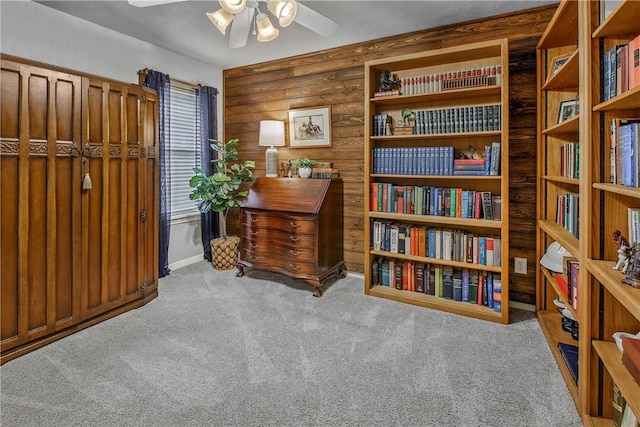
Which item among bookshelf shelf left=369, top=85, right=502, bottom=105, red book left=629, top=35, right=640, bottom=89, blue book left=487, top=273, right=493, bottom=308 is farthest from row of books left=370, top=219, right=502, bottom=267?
red book left=629, top=35, right=640, bottom=89

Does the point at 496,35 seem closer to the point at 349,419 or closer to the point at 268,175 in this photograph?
the point at 268,175

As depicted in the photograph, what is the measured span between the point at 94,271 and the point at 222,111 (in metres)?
2.65

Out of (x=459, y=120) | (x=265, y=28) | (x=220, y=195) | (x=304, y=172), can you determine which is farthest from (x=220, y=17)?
(x=220, y=195)

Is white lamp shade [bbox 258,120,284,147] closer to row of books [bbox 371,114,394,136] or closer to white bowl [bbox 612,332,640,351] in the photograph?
row of books [bbox 371,114,394,136]

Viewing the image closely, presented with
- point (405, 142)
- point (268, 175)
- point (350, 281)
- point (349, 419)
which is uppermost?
point (405, 142)

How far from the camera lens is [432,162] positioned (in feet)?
9.35

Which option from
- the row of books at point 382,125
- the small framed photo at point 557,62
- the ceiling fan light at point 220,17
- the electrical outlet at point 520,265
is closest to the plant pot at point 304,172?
the row of books at point 382,125

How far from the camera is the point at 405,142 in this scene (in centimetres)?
320

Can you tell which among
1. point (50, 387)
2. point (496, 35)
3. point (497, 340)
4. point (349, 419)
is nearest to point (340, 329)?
point (349, 419)

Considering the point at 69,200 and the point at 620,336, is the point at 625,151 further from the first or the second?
the point at 69,200

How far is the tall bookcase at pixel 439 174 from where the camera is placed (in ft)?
8.57

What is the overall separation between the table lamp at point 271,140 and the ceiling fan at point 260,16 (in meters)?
1.30

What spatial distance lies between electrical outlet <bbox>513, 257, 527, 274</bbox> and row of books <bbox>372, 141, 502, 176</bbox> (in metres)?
0.80

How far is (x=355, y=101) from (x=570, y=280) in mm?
2470
